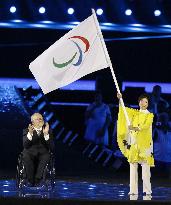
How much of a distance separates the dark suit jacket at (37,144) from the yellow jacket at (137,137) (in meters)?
1.12

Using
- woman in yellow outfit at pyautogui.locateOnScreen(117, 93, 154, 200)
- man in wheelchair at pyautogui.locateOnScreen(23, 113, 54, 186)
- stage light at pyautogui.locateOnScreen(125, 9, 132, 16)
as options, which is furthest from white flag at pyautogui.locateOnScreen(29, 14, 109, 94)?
stage light at pyautogui.locateOnScreen(125, 9, 132, 16)

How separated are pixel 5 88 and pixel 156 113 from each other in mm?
2567

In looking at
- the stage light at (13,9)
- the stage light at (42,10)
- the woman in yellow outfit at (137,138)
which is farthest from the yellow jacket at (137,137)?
the stage light at (13,9)

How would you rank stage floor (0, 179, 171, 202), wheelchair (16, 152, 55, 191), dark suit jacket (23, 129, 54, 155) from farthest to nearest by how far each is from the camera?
1. dark suit jacket (23, 129, 54, 155)
2. wheelchair (16, 152, 55, 191)
3. stage floor (0, 179, 171, 202)

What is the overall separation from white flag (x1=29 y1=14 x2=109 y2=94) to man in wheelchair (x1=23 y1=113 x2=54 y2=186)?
897 millimetres

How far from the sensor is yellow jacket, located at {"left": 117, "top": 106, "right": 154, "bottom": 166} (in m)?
8.70

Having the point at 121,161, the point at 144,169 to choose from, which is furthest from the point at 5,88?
the point at 144,169

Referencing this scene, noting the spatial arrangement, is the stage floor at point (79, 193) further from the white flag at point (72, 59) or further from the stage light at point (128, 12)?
the stage light at point (128, 12)

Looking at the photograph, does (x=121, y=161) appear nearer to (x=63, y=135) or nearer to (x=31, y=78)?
(x=63, y=135)

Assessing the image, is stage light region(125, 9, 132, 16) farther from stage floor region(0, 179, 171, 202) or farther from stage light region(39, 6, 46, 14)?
stage floor region(0, 179, 171, 202)

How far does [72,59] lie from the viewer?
28.8 ft

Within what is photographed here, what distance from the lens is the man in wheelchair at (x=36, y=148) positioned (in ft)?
30.9

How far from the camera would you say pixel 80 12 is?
1251cm

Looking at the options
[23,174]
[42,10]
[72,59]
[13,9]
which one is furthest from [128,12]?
[23,174]
